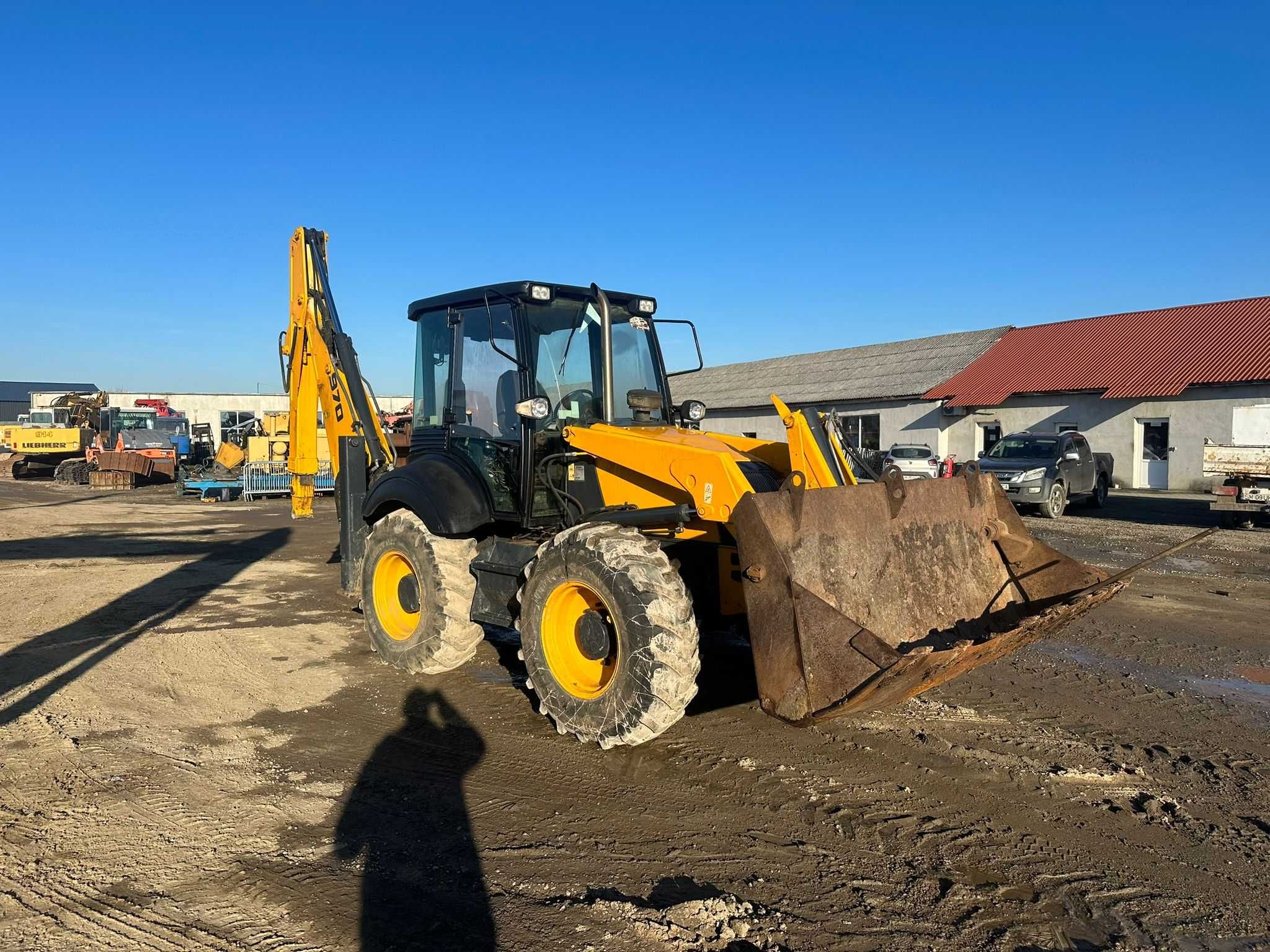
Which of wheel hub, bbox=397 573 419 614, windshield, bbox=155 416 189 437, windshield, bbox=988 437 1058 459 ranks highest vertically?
windshield, bbox=155 416 189 437

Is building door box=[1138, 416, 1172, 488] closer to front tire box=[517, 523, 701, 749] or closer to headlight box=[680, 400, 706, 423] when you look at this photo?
headlight box=[680, 400, 706, 423]

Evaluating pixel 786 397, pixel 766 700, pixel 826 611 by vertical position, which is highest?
pixel 786 397

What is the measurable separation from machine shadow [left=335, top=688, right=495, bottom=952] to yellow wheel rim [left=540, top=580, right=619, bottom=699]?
2.13 feet

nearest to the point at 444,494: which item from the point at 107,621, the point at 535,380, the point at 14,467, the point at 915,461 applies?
the point at 535,380

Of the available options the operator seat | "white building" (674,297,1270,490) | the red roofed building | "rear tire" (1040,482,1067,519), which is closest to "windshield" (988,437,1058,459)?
"rear tire" (1040,482,1067,519)

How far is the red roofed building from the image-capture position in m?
23.9

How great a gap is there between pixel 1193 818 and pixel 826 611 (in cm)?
199

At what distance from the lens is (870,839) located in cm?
393

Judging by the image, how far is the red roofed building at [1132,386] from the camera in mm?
23875

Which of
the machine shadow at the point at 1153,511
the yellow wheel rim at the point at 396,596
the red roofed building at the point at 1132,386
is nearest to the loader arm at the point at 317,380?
the yellow wheel rim at the point at 396,596

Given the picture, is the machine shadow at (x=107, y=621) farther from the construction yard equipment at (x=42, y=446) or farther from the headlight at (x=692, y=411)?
the construction yard equipment at (x=42, y=446)

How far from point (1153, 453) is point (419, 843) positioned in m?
26.6

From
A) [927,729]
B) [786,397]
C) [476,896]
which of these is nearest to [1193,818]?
[927,729]

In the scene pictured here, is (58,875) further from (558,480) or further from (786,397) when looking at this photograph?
(786,397)
